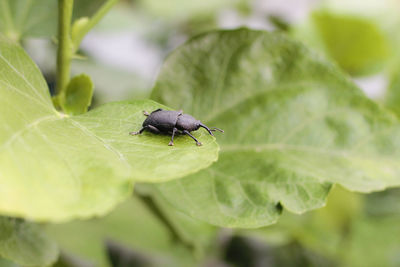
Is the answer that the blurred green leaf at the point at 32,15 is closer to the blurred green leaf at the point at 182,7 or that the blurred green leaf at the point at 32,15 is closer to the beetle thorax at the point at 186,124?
the beetle thorax at the point at 186,124

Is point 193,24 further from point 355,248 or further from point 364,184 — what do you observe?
point 364,184

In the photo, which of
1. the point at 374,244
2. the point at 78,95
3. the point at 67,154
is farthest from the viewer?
the point at 374,244

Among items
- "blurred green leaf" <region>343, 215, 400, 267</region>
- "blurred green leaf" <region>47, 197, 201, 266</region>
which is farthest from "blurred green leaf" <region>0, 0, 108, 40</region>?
"blurred green leaf" <region>343, 215, 400, 267</region>

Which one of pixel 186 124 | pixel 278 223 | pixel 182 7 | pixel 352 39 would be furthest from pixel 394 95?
pixel 182 7

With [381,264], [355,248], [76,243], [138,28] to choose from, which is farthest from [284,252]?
[138,28]

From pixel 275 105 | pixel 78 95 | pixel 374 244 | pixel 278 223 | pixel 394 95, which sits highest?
pixel 78 95

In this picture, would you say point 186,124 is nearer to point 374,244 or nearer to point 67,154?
point 67,154

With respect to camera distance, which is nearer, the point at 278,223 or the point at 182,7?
the point at 278,223

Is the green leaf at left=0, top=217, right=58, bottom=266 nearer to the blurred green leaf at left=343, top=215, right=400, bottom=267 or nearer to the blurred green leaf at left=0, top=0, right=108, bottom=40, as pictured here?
the blurred green leaf at left=0, top=0, right=108, bottom=40
